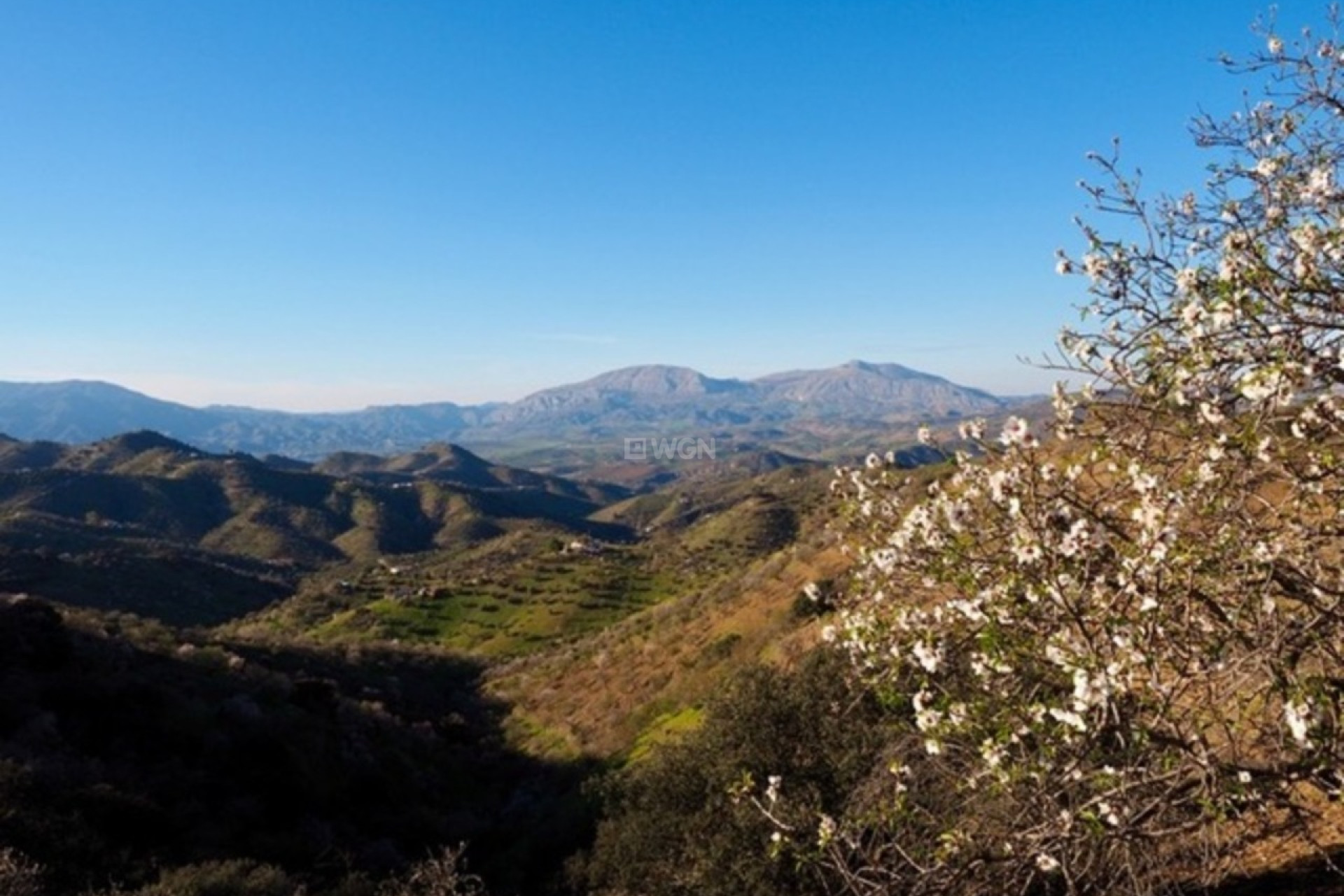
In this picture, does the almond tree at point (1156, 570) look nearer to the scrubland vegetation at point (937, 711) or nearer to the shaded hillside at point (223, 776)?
the scrubland vegetation at point (937, 711)

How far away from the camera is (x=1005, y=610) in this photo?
6.75 metres

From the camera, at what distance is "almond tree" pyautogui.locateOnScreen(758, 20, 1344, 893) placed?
19.5ft

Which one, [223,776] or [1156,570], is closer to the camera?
[1156,570]

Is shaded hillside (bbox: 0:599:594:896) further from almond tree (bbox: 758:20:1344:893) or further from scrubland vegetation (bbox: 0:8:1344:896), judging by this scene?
almond tree (bbox: 758:20:1344:893)

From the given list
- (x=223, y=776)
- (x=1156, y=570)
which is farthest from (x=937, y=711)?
(x=223, y=776)

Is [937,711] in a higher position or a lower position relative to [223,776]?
higher

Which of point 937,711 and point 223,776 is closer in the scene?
point 937,711

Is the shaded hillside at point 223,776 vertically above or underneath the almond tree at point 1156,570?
underneath

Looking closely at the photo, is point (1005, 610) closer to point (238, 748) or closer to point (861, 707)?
point (861, 707)

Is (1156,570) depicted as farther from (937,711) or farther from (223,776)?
(223,776)

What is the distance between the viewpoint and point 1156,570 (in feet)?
20.1

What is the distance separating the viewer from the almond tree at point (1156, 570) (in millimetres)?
5949

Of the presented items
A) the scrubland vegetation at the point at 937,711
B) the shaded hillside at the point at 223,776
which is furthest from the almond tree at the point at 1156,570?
the shaded hillside at the point at 223,776

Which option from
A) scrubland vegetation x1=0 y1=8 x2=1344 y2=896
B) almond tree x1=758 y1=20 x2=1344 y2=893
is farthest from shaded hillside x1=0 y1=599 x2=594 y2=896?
almond tree x1=758 y1=20 x2=1344 y2=893
